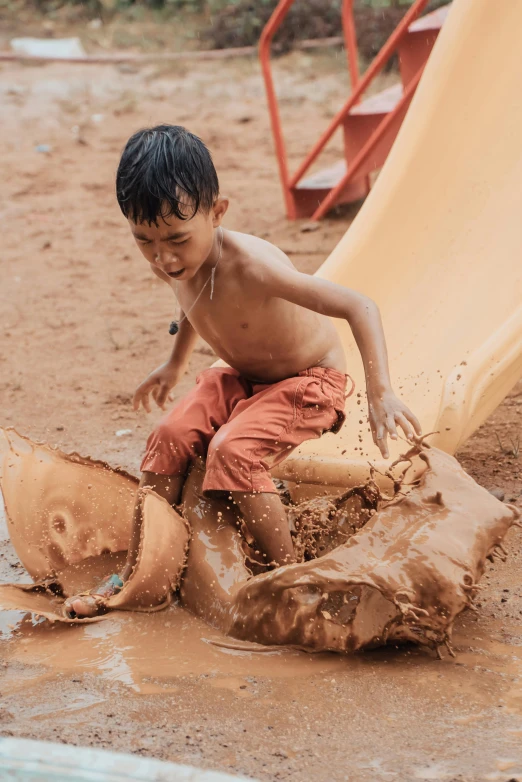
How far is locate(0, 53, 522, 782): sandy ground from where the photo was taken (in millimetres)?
1996

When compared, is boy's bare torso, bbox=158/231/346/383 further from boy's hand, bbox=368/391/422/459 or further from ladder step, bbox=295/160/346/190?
ladder step, bbox=295/160/346/190

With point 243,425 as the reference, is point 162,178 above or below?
above

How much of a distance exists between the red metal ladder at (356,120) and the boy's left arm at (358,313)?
3.22 metres

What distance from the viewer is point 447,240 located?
414 centimetres

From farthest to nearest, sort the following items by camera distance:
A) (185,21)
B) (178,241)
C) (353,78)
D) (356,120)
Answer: (185,21) → (353,78) → (356,120) → (178,241)

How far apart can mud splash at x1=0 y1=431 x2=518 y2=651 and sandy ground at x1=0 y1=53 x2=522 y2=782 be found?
0.23 feet

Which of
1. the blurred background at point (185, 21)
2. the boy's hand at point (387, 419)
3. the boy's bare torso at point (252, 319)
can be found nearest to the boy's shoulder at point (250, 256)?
the boy's bare torso at point (252, 319)

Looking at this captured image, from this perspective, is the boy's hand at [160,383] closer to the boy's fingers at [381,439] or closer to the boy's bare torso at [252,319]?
the boy's bare torso at [252,319]

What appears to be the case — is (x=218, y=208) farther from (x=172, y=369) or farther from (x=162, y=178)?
(x=172, y=369)

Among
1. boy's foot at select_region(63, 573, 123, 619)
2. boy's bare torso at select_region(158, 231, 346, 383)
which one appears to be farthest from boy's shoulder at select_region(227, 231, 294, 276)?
boy's foot at select_region(63, 573, 123, 619)

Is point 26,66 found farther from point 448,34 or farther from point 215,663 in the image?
point 215,663

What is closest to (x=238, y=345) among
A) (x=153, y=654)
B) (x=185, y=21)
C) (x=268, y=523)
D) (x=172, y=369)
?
(x=172, y=369)

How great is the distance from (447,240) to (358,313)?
1.61m

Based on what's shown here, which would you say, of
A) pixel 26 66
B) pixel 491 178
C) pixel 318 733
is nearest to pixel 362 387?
pixel 491 178
